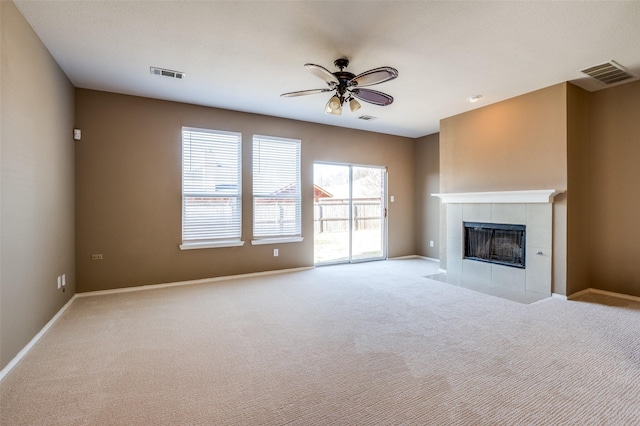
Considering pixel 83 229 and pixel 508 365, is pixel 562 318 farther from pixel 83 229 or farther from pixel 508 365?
pixel 83 229

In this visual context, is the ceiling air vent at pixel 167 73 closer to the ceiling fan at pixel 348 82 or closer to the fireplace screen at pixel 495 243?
the ceiling fan at pixel 348 82

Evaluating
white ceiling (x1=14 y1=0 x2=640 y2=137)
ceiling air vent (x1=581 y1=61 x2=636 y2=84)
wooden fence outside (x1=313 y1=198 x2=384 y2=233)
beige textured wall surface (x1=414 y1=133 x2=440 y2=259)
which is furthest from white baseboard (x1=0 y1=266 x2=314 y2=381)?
ceiling air vent (x1=581 y1=61 x2=636 y2=84)

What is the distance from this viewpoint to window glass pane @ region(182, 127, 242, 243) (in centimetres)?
474

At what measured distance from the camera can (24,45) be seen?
2568 millimetres

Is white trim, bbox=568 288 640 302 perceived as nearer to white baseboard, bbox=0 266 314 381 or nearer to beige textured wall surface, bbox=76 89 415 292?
white baseboard, bbox=0 266 314 381

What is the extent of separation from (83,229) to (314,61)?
3.75 metres

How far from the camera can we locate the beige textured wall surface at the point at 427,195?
21.9 ft

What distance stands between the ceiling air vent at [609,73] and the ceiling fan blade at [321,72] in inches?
119

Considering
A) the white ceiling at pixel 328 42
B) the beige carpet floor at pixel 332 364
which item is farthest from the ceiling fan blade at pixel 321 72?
the beige carpet floor at pixel 332 364

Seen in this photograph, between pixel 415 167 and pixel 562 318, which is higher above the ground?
pixel 415 167

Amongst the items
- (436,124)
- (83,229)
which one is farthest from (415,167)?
(83,229)

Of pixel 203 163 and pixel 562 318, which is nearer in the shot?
pixel 562 318

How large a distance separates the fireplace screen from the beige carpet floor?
33.5 inches

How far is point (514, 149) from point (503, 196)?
70 centimetres
